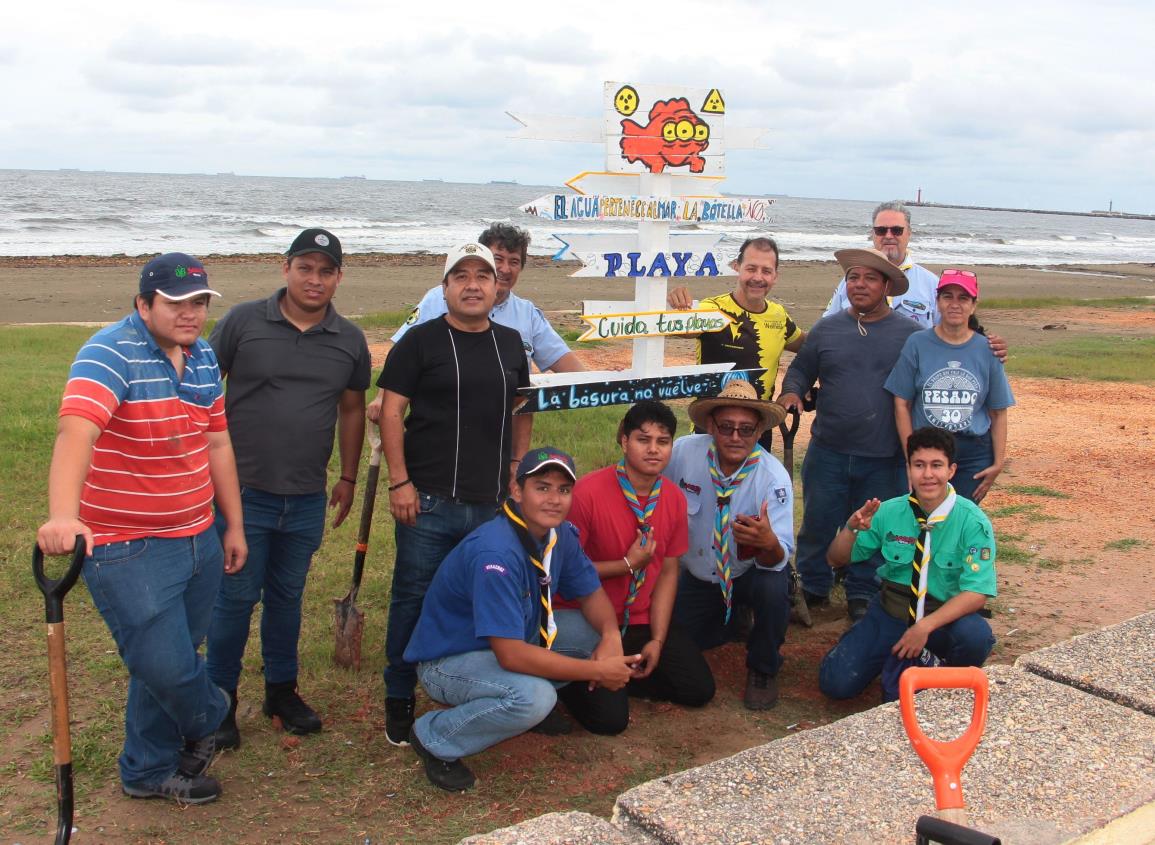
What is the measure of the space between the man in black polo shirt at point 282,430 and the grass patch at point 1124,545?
16.1 ft

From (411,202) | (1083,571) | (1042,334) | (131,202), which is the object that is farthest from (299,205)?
(1083,571)

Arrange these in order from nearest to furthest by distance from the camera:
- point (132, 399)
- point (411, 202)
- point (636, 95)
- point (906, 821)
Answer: point (906, 821)
point (132, 399)
point (636, 95)
point (411, 202)

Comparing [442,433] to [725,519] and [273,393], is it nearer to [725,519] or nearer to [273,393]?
[273,393]

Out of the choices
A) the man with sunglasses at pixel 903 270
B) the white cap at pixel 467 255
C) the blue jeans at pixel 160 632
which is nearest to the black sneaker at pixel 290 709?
the blue jeans at pixel 160 632

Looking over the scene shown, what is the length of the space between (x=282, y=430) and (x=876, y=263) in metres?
2.99

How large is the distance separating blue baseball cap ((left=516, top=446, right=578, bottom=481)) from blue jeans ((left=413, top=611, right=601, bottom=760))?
68 cm

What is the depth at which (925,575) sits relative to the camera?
4484 mm

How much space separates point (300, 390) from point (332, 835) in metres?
1.57

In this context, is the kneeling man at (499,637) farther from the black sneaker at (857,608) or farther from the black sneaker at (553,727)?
the black sneaker at (857,608)

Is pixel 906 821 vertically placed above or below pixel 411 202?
below

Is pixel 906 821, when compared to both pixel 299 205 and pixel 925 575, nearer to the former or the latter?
pixel 925 575

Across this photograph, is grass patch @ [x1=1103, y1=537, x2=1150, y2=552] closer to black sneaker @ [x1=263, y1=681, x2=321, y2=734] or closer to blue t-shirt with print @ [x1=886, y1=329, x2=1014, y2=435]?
blue t-shirt with print @ [x1=886, y1=329, x2=1014, y2=435]

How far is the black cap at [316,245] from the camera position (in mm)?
4000

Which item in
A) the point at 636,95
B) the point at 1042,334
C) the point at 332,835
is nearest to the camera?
the point at 332,835
